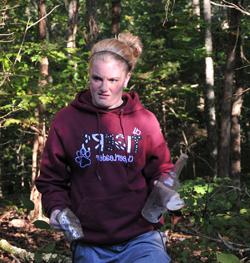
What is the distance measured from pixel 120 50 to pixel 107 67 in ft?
0.45

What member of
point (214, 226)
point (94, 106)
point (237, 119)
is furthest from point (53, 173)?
point (237, 119)

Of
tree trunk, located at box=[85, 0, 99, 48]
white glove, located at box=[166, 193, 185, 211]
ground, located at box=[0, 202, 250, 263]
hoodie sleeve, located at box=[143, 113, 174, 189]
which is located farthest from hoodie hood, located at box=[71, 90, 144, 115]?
tree trunk, located at box=[85, 0, 99, 48]

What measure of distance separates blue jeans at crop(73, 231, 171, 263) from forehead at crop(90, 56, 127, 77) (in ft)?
2.95

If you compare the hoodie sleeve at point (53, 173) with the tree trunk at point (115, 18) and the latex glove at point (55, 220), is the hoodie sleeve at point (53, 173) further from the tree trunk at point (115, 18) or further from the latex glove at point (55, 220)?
the tree trunk at point (115, 18)

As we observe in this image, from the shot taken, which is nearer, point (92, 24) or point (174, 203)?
point (174, 203)

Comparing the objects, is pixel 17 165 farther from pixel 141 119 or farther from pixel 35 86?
pixel 141 119

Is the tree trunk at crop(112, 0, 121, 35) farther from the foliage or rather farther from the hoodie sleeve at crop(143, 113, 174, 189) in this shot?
the hoodie sleeve at crop(143, 113, 174, 189)

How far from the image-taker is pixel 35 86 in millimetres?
9242

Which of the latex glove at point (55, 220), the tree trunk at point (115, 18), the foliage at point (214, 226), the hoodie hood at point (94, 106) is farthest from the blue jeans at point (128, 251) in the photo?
the tree trunk at point (115, 18)

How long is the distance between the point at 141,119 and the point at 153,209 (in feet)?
1.66

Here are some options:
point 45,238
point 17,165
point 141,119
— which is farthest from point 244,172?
point 141,119

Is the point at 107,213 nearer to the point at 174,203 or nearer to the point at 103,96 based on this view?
the point at 174,203

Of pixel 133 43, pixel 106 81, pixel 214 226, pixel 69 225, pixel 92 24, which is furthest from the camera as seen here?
pixel 92 24

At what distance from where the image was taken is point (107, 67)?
261cm
